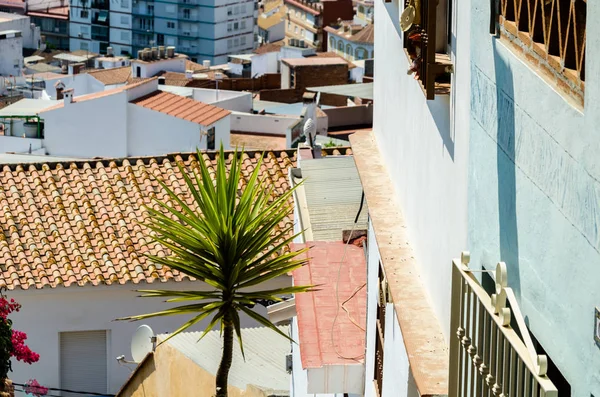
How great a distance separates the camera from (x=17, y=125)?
34969 mm

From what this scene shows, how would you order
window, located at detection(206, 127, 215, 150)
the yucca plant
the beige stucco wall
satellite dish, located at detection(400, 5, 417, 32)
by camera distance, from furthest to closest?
1. window, located at detection(206, 127, 215, 150)
2. the beige stucco wall
3. the yucca plant
4. satellite dish, located at detection(400, 5, 417, 32)

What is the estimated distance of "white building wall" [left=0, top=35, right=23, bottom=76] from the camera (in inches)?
2461

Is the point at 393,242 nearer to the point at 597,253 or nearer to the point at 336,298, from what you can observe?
the point at 336,298

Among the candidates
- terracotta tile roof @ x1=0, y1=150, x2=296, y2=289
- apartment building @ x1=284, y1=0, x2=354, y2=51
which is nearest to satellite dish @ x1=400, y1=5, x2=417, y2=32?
terracotta tile roof @ x1=0, y1=150, x2=296, y2=289

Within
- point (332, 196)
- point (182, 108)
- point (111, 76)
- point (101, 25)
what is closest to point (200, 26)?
point (101, 25)

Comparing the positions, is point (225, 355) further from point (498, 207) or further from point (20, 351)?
point (20, 351)

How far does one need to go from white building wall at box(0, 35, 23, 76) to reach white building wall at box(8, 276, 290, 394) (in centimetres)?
4531

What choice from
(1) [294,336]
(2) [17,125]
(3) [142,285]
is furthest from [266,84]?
(1) [294,336]

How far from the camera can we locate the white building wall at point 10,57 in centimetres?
6250

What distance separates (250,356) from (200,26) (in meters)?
88.2

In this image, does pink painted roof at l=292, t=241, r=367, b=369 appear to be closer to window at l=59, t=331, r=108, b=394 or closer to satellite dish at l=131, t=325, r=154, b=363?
satellite dish at l=131, t=325, r=154, b=363

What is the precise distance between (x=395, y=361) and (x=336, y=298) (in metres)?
3.43

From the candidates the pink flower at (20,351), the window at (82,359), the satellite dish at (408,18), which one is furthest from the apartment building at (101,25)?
the satellite dish at (408,18)

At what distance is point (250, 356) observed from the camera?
14.9 metres
